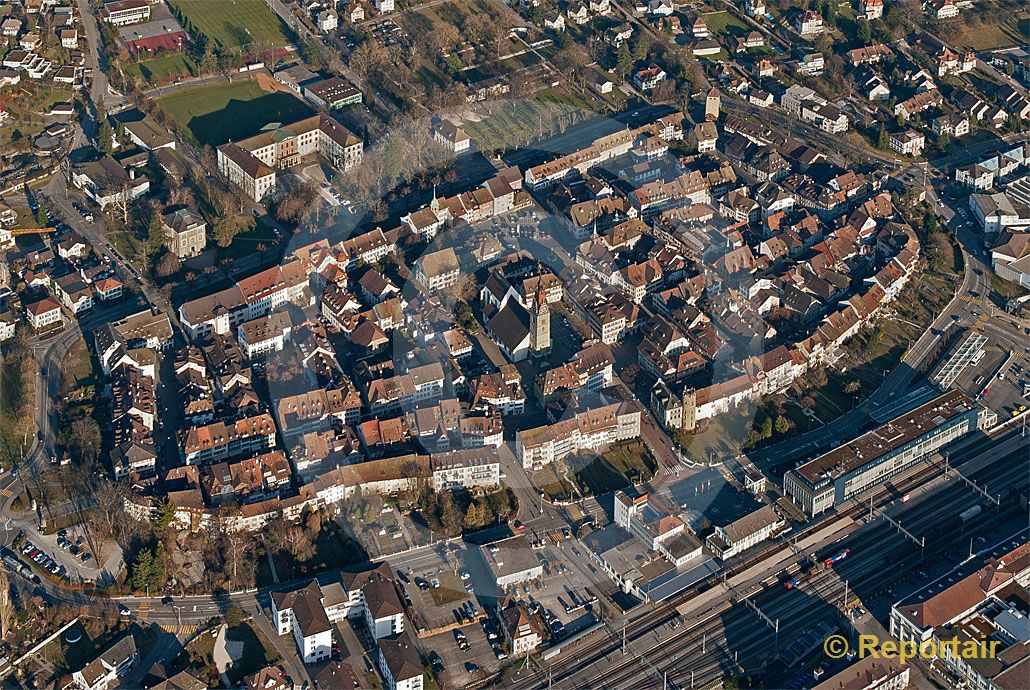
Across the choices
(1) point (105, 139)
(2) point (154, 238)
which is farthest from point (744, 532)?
(1) point (105, 139)

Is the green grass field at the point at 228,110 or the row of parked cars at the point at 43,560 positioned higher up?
the row of parked cars at the point at 43,560

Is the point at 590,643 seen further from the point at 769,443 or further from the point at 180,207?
the point at 180,207

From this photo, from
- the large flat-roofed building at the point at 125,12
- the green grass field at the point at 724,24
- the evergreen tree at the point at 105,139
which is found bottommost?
the green grass field at the point at 724,24

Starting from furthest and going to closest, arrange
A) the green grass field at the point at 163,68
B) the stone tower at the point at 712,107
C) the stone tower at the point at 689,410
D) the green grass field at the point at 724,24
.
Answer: the green grass field at the point at 724,24
the green grass field at the point at 163,68
the stone tower at the point at 712,107
the stone tower at the point at 689,410

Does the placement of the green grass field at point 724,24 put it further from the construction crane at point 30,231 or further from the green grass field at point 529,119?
the construction crane at point 30,231

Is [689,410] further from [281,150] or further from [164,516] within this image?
[281,150]

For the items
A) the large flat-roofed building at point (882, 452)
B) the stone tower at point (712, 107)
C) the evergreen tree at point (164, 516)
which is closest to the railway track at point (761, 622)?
the large flat-roofed building at point (882, 452)

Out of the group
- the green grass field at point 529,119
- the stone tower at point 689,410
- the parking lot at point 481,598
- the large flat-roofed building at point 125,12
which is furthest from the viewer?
the large flat-roofed building at point 125,12
